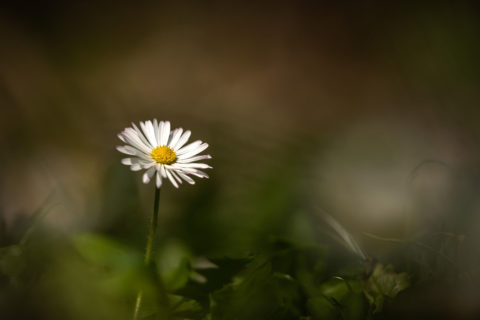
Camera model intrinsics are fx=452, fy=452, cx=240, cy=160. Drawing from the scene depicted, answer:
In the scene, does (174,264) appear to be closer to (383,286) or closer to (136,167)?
(136,167)

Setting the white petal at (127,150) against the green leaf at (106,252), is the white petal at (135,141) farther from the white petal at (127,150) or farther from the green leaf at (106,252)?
the green leaf at (106,252)

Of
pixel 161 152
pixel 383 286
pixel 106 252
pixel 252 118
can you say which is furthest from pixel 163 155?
pixel 252 118

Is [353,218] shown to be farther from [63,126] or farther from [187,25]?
[187,25]

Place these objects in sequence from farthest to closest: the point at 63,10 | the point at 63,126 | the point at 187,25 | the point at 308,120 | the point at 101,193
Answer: the point at 187,25, the point at 63,10, the point at 308,120, the point at 63,126, the point at 101,193

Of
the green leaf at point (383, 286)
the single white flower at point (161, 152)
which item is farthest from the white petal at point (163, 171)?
the green leaf at point (383, 286)

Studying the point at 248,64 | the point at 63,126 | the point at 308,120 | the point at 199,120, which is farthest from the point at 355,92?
the point at 63,126

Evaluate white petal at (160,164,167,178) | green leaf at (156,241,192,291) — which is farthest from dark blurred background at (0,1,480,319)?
white petal at (160,164,167,178)
